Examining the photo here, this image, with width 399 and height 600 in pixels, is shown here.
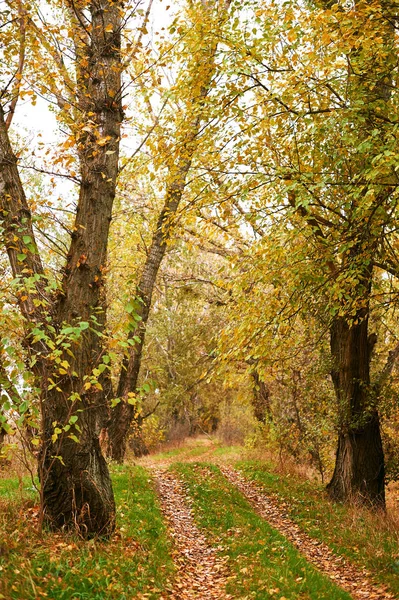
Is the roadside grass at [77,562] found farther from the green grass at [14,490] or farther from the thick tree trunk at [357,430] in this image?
the thick tree trunk at [357,430]

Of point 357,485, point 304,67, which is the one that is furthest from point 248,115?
point 357,485

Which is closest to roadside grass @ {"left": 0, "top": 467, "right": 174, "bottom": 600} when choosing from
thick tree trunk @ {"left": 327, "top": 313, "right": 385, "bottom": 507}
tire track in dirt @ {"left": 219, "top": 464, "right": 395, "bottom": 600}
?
tire track in dirt @ {"left": 219, "top": 464, "right": 395, "bottom": 600}

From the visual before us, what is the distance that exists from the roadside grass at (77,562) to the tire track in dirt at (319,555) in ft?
8.89

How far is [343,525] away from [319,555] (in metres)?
1.63

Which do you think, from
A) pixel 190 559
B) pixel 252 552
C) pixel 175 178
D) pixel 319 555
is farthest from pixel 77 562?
pixel 175 178

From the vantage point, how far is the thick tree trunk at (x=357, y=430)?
12.5 meters

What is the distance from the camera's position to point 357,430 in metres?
12.7

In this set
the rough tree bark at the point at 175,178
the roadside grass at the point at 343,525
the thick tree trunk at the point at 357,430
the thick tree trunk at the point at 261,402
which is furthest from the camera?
the thick tree trunk at the point at 261,402

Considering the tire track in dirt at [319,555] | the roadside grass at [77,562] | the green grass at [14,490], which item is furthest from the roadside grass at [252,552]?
the green grass at [14,490]

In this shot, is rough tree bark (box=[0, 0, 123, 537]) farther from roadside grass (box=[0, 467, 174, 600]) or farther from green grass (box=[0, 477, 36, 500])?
green grass (box=[0, 477, 36, 500])

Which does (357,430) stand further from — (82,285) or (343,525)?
(82,285)

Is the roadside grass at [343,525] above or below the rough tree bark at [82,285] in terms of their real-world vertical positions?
below

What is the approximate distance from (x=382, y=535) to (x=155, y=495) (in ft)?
15.1

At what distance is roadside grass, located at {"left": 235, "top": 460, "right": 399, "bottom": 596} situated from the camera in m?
8.77
